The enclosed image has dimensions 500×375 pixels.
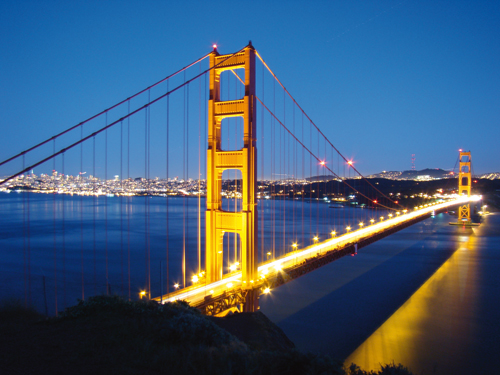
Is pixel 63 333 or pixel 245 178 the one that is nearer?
pixel 63 333

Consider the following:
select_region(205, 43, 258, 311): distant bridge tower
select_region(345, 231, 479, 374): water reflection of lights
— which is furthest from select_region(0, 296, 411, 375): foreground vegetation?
select_region(345, 231, 479, 374): water reflection of lights

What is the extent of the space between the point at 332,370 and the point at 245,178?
5430mm

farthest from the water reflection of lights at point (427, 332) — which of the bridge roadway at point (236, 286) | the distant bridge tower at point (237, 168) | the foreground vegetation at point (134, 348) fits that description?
the foreground vegetation at point (134, 348)

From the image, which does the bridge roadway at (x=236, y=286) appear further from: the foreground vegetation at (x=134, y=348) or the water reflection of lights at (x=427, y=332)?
the water reflection of lights at (x=427, y=332)

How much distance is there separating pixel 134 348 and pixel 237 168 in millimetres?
5265

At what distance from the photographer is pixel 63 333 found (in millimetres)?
4730

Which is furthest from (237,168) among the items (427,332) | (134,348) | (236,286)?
(427,332)

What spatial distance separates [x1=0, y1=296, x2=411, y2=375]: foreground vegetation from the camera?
3779 mm

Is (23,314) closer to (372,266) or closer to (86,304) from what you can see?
(86,304)

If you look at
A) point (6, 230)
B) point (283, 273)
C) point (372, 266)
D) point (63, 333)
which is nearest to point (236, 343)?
point (63, 333)

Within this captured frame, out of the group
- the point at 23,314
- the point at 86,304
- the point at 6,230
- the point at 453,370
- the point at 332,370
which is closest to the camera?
the point at 332,370

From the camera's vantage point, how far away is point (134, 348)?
432 centimetres

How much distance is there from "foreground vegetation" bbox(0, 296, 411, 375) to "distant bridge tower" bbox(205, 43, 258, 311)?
319cm

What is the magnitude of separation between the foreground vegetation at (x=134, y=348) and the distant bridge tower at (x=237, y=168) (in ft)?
10.5
